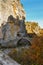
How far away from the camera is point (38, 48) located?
28406mm

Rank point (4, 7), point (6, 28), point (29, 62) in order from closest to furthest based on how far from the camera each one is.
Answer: point (29, 62), point (6, 28), point (4, 7)

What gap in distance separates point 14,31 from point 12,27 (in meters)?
1.09

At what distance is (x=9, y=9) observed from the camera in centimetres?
13038

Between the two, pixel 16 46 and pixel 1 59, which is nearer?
pixel 1 59

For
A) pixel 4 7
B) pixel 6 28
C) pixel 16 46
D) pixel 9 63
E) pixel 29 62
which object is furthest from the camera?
pixel 4 7

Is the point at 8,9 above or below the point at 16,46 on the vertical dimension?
above

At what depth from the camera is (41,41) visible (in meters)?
29.2

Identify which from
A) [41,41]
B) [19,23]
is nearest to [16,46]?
[41,41]

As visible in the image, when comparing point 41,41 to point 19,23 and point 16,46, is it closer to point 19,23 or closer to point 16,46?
point 16,46

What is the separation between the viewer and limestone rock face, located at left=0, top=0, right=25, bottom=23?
120863 mm

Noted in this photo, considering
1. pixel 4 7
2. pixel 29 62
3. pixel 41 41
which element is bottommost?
pixel 29 62

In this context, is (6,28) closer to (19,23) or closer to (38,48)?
(19,23)

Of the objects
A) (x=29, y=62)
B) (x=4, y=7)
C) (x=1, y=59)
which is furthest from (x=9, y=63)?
(x=4, y=7)

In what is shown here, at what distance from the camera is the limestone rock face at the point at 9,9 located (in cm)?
12086
